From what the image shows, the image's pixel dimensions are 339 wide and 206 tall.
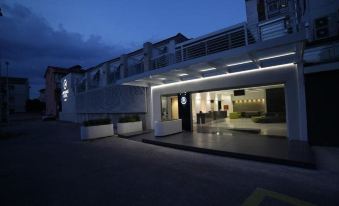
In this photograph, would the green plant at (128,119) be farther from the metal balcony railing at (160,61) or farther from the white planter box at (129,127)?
the metal balcony railing at (160,61)

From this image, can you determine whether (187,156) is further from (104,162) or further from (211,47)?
(211,47)

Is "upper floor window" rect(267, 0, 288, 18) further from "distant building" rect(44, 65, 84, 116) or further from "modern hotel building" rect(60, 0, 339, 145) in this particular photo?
"distant building" rect(44, 65, 84, 116)

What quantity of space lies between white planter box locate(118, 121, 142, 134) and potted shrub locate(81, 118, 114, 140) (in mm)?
736

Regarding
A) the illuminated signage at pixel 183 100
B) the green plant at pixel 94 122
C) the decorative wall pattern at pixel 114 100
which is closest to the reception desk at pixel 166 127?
the illuminated signage at pixel 183 100

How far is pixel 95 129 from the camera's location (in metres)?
12.0

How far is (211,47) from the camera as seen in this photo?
1266 cm

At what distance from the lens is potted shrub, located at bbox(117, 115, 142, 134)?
42.0 feet

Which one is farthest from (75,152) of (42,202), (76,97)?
(76,97)

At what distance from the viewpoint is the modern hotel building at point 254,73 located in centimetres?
719

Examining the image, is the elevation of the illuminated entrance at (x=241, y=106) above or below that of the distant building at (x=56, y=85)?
below

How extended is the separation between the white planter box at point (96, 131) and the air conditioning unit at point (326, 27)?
40.8ft

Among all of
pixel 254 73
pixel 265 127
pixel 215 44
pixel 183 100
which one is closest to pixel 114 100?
pixel 183 100

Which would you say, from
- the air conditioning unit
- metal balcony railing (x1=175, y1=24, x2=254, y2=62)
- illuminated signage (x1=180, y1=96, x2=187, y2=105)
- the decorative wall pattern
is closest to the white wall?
illuminated signage (x1=180, y1=96, x2=187, y2=105)

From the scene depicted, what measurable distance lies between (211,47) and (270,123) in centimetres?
757
